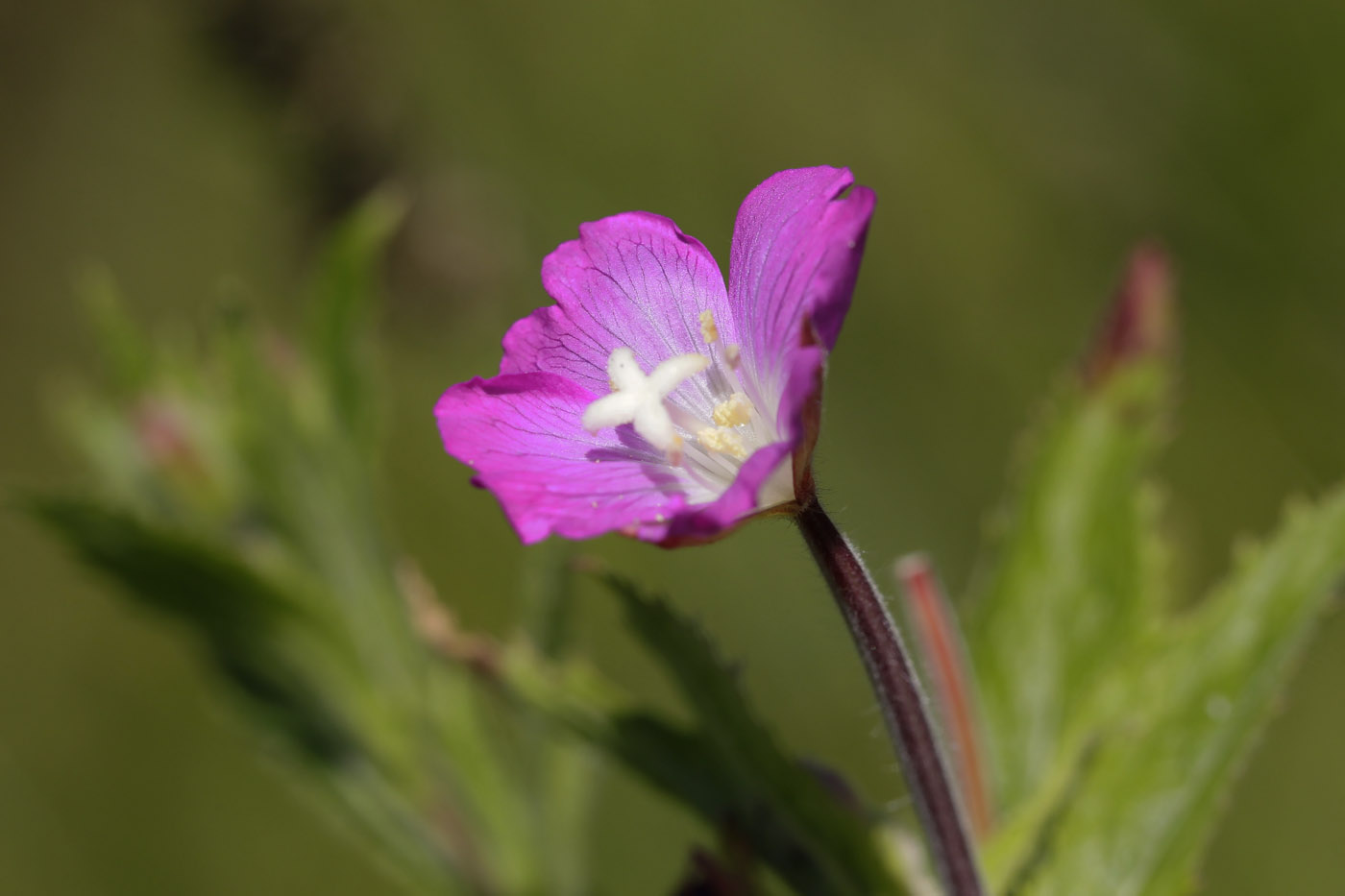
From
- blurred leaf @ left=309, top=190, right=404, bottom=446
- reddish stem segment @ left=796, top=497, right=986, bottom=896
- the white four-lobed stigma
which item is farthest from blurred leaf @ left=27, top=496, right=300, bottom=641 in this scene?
reddish stem segment @ left=796, top=497, right=986, bottom=896

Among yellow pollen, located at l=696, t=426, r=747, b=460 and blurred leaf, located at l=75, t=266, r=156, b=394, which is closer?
yellow pollen, located at l=696, t=426, r=747, b=460

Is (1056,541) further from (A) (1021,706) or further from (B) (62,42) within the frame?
(B) (62,42)

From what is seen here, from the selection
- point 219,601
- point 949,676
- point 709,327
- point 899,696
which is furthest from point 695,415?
point 219,601

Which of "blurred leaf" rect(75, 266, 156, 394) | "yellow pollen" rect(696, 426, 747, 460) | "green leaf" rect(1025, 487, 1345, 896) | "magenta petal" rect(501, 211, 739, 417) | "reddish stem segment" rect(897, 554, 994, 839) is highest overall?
"blurred leaf" rect(75, 266, 156, 394)

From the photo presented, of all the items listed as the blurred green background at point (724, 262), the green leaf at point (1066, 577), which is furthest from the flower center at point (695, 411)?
the blurred green background at point (724, 262)

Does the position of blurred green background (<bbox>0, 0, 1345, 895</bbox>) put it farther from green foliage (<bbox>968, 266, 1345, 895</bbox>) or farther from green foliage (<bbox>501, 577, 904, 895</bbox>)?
green foliage (<bbox>501, 577, 904, 895</bbox>)

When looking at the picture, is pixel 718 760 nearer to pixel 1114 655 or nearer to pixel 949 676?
pixel 949 676
